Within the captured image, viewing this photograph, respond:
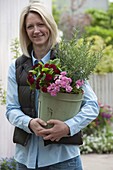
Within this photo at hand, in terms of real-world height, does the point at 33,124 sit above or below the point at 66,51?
below

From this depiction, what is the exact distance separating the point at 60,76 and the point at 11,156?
251 cm

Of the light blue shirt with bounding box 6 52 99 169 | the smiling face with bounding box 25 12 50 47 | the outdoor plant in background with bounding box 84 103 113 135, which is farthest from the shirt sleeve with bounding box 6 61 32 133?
the outdoor plant in background with bounding box 84 103 113 135

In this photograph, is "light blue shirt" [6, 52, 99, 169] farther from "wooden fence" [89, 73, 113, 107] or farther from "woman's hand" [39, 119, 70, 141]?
"wooden fence" [89, 73, 113, 107]

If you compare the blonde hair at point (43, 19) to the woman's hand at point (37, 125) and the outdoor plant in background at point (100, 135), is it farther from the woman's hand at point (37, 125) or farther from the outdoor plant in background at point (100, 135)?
the outdoor plant in background at point (100, 135)

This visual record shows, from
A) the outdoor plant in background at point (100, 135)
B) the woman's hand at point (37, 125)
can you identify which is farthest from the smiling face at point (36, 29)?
the outdoor plant in background at point (100, 135)

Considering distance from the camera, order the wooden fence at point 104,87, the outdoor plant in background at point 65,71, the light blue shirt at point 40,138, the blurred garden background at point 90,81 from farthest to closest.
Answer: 1. the wooden fence at point 104,87
2. the blurred garden background at point 90,81
3. the light blue shirt at point 40,138
4. the outdoor plant in background at point 65,71

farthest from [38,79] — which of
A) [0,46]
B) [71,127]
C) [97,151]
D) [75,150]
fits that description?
[97,151]

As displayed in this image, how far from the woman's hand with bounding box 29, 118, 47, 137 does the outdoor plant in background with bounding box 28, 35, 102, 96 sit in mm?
167

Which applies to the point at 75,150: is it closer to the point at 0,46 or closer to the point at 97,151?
the point at 0,46

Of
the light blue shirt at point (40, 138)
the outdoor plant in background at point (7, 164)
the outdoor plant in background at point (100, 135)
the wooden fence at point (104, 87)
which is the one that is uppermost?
the light blue shirt at point (40, 138)

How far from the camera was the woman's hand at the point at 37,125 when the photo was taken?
2.45 m

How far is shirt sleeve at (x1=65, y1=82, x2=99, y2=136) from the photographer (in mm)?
2498

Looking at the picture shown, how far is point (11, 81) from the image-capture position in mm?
2656

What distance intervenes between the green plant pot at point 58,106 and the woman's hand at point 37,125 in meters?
0.03
